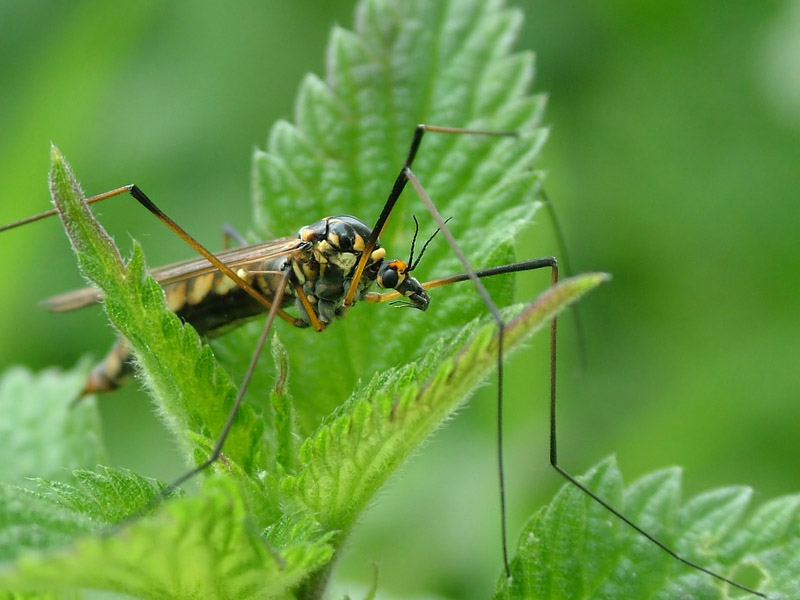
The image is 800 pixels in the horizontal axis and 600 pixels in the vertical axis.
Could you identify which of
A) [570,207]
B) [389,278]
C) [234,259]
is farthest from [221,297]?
[570,207]

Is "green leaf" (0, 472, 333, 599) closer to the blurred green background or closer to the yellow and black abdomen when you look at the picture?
the yellow and black abdomen

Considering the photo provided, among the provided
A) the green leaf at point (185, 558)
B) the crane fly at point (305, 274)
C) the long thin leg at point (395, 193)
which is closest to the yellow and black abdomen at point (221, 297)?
the crane fly at point (305, 274)

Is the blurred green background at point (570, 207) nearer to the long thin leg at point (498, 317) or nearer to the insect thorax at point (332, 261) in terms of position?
the insect thorax at point (332, 261)

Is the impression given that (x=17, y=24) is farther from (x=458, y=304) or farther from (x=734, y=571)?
(x=734, y=571)

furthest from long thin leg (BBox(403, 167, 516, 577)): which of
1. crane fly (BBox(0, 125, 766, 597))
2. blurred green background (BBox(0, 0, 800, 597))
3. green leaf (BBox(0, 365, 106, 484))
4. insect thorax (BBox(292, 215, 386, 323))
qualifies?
blurred green background (BBox(0, 0, 800, 597))

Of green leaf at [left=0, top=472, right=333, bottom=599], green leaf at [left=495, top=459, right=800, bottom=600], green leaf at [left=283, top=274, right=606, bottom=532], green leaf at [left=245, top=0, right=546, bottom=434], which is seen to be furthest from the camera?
green leaf at [left=245, top=0, right=546, bottom=434]

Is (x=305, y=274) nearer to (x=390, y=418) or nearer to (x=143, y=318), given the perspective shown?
(x=143, y=318)
